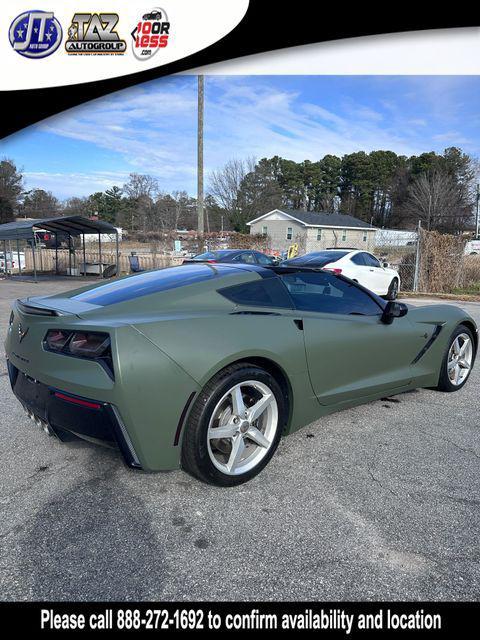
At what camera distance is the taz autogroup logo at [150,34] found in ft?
37.9

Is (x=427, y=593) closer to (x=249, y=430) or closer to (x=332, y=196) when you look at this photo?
(x=249, y=430)

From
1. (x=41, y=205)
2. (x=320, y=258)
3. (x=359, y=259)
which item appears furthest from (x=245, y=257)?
(x=41, y=205)

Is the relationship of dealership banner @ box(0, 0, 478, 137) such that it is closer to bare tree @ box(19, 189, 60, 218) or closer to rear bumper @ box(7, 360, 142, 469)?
rear bumper @ box(7, 360, 142, 469)

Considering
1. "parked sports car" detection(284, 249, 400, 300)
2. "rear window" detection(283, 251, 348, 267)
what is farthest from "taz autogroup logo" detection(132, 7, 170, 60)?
"rear window" detection(283, 251, 348, 267)

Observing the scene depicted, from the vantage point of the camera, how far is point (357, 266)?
37.0 feet

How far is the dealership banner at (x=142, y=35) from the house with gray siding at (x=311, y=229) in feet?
118

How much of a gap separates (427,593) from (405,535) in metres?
0.39

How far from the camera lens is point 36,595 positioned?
1.83 m

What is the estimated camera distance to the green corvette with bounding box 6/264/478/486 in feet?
7.62

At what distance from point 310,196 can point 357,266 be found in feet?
265

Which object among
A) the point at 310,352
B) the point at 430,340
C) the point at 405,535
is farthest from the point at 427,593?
the point at 430,340
